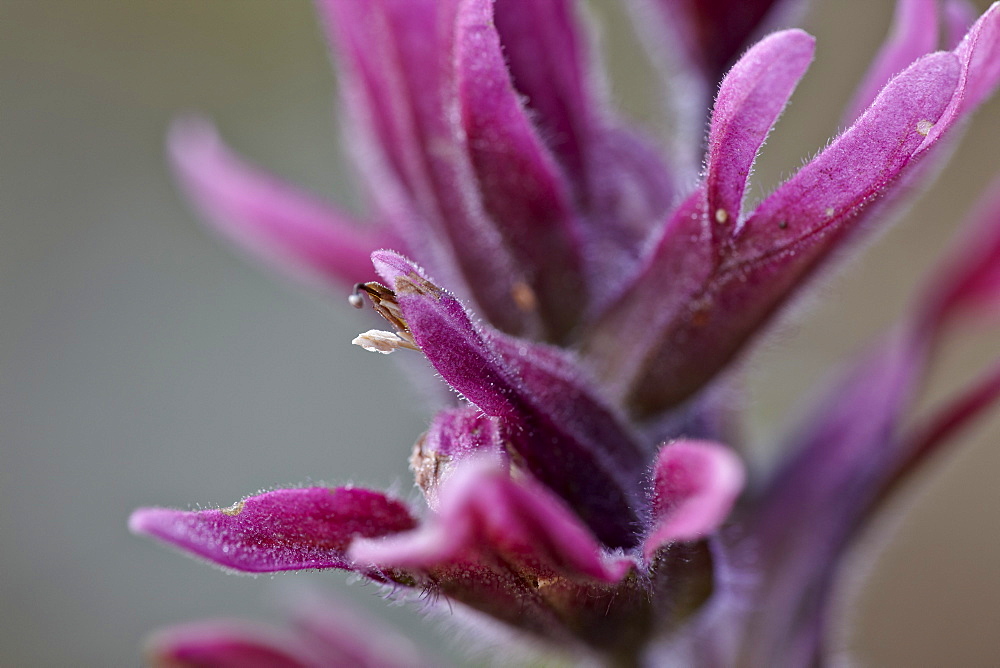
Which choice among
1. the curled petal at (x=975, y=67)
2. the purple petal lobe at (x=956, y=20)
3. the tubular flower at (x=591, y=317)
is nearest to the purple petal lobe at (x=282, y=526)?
the tubular flower at (x=591, y=317)

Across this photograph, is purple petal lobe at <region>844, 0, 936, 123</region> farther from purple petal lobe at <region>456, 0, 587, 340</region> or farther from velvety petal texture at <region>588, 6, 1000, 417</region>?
purple petal lobe at <region>456, 0, 587, 340</region>

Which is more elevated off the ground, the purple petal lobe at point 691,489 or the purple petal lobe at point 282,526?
the purple petal lobe at point 282,526

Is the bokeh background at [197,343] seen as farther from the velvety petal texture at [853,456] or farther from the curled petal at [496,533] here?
the curled petal at [496,533]

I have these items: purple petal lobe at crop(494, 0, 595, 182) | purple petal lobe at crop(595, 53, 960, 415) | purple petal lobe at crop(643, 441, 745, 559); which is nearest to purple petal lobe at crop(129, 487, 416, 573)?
purple petal lobe at crop(643, 441, 745, 559)

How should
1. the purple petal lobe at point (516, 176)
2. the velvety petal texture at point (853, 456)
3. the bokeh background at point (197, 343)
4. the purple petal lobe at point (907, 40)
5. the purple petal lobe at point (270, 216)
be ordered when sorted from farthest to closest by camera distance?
the bokeh background at point (197, 343), the purple petal lobe at point (270, 216), the velvety petal texture at point (853, 456), the purple petal lobe at point (907, 40), the purple petal lobe at point (516, 176)

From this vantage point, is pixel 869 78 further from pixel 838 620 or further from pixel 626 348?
pixel 838 620

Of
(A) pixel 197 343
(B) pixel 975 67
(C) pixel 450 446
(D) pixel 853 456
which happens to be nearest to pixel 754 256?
(B) pixel 975 67

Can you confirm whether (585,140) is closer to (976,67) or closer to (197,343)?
(976,67)
